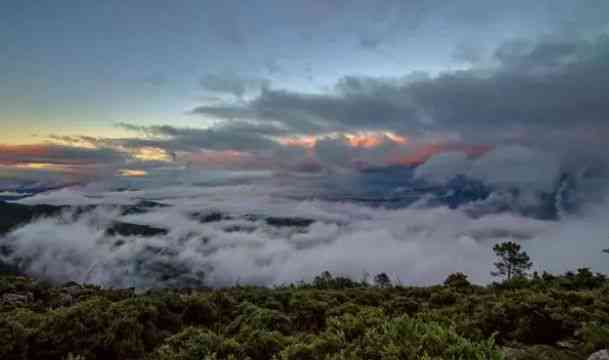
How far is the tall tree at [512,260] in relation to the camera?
46.4 m

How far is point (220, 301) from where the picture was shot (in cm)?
1698

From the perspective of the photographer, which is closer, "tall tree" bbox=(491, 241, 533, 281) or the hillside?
the hillside

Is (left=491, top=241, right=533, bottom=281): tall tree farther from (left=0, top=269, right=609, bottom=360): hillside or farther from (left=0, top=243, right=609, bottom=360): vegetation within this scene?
(left=0, top=269, right=609, bottom=360): hillside

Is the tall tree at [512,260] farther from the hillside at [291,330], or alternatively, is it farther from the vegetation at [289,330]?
the hillside at [291,330]

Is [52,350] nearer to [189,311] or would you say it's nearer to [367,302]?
[189,311]

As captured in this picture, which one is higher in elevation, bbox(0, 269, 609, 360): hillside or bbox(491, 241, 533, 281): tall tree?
bbox(0, 269, 609, 360): hillside

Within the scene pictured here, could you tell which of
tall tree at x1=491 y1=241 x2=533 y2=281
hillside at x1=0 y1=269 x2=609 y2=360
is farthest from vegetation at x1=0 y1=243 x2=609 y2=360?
tall tree at x1=491 y1=241 x2=533 y2=281

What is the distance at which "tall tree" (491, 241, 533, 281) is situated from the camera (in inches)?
1828

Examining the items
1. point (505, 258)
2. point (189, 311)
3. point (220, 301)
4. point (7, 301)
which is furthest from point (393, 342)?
point (505, 258)

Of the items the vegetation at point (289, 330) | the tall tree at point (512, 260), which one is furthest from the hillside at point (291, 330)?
the tall tree at point (512, 260)

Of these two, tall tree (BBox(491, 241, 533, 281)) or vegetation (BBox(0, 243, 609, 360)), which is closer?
vegetation (BBox(0, 243, 609, 360))

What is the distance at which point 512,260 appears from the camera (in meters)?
47.2

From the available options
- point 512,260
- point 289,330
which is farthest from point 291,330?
point 512,260

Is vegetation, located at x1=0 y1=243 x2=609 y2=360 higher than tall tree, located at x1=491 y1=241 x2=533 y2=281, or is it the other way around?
vegetation, located at x1=0 y1=243 x2=609 y2=360
